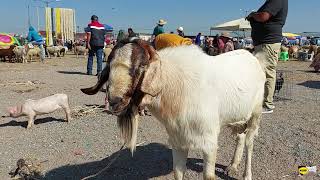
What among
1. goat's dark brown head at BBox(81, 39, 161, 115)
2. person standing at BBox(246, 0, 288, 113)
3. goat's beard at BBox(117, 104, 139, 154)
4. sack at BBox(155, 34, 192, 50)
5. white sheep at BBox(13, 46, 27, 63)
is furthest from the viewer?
white sheep at BBox(13, 46, 27, 63)

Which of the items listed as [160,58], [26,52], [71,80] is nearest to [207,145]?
[160,58]

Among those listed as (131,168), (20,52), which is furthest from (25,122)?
(20,52)

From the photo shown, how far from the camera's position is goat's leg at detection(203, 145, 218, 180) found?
10.1 ft

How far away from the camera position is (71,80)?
1280cm

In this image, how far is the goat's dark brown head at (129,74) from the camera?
92.4 inches

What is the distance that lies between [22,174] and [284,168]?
3.17 metres

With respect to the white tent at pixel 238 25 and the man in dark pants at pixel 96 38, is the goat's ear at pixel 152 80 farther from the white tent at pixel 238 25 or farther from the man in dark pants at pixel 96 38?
the white tent at pixel 238 25

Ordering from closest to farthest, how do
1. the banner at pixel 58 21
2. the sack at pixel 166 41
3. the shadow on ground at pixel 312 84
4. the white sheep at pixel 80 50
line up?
the sack at pixel 166 41
the shadow on ground at pixel 312 84
the white sheep at pixel 80 50
the banner at pixel 58 21

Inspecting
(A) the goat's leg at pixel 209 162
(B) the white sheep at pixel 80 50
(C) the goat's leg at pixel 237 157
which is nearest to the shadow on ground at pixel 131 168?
(C) the goat's leg at pixel 237 157

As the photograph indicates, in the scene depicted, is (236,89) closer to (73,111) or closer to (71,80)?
(73,111)

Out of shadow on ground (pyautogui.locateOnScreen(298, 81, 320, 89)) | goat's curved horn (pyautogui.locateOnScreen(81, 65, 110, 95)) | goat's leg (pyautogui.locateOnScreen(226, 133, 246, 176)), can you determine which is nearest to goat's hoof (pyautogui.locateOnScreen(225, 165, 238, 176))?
goat's leg (pyautogui.locateOnScreen(226, 133, 246, 176))

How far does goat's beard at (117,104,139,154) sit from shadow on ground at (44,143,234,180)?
1604 mm

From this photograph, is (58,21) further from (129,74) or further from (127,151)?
(129,74)

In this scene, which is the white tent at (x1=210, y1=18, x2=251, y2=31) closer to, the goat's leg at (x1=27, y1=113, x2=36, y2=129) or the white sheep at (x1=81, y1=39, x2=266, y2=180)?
the goat's leg at (x1=27, y1=113, x2=36, y2=129)
